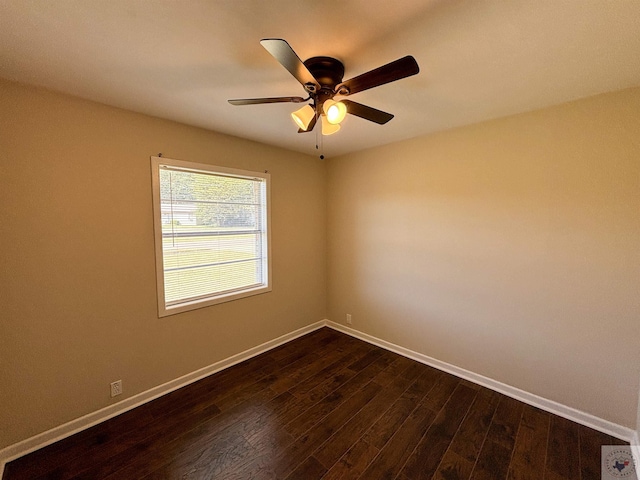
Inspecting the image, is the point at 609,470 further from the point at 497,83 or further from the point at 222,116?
the point at 222,116

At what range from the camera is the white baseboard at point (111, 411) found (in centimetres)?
173

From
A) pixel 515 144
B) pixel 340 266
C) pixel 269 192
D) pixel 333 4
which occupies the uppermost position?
pixel 333 4

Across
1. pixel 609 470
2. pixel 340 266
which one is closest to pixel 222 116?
pixel 340 266

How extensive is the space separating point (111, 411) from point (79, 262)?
1.23 m

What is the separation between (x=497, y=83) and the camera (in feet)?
5.60

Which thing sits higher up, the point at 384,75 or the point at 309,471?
the point at 384,75

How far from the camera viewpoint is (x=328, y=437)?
188cm

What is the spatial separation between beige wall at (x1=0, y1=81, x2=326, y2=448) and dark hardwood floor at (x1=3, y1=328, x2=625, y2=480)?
0.34 metres

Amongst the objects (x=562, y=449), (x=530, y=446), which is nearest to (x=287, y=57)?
(x=530, y=446)

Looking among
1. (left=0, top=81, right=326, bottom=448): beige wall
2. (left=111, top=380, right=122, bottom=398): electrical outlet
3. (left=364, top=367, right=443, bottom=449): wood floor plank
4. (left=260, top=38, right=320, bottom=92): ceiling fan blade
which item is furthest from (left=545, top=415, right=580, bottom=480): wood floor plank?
(left=111, top=380, right=122, bottom=398): electrical outlet

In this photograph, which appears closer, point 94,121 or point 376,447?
point 376,447

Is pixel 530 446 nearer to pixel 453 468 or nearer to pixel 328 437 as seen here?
pixel 453 468

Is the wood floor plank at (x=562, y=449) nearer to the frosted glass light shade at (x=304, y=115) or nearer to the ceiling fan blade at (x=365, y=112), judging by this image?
the ceiling fan blade at (x=365, y=112)

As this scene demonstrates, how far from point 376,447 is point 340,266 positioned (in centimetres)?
216
